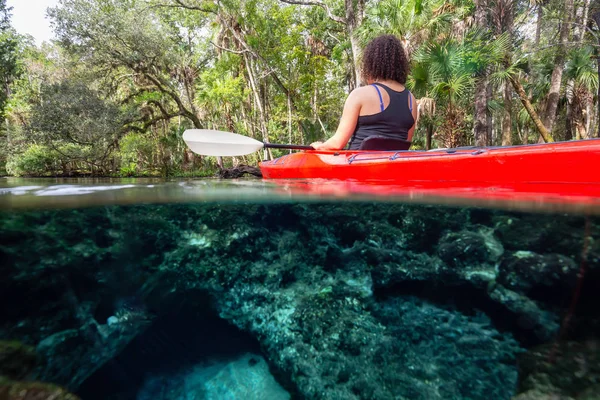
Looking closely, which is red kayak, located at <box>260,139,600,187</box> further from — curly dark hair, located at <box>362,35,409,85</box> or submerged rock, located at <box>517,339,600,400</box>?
submerged rock, located at <box>517,339,600,400</box>

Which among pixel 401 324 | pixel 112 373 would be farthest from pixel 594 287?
pixel 112 373

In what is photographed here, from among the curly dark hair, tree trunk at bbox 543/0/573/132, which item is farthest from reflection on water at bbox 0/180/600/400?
tree trunk at bbox 543/0/573/132

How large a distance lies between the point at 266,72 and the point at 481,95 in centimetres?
1069

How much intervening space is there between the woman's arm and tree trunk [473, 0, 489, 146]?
Result: 23.8 ft

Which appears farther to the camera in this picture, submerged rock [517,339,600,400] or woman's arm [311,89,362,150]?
woman's arm [311,89,362,150]

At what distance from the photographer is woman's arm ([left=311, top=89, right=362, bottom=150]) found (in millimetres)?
3434

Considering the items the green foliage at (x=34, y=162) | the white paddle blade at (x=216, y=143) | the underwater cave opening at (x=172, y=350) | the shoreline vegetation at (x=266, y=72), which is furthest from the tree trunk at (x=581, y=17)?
the green foliage at (x=34, y=162)

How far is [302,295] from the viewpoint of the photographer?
2.44m

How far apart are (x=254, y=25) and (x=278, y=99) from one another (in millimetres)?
5492

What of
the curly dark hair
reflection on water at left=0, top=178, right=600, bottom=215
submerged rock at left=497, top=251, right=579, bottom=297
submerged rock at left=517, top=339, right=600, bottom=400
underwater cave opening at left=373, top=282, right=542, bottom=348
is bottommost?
submerged rock at left=517, top=339, right=600, bottom=400

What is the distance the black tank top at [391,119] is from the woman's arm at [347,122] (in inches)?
4.3

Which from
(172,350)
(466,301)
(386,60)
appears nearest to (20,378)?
(172,350)

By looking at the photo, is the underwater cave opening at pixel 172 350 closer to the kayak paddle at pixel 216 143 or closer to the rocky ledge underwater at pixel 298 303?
the rocky ledge underwater at pixel 298 303

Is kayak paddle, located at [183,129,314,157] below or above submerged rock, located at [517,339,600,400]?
above
